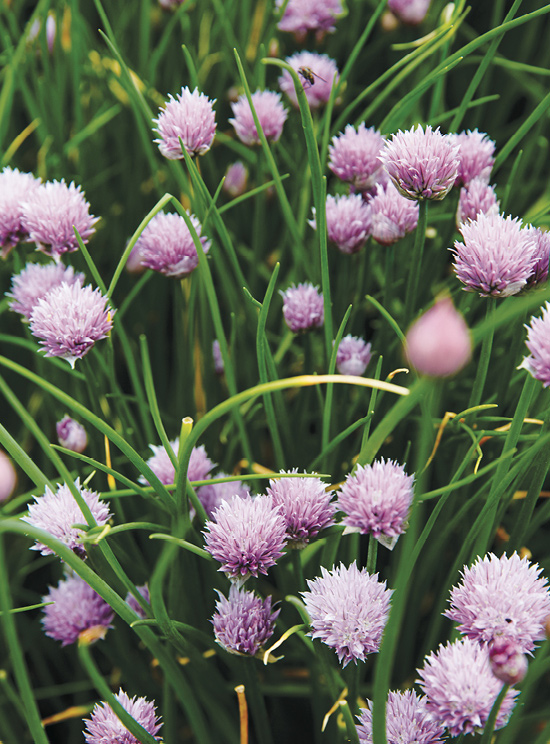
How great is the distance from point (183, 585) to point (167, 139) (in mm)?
439

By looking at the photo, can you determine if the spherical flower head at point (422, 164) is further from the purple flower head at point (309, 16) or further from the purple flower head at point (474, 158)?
the purple flower head at point (309, 16)

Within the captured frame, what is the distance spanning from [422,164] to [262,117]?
10.6 inches

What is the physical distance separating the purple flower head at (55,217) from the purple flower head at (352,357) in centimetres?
28

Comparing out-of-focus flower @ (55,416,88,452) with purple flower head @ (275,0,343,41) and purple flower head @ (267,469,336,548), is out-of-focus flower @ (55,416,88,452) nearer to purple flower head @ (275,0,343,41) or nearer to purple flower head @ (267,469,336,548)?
purple flower head @ (267,469,336,548)

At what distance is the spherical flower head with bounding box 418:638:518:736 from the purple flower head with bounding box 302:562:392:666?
52mm

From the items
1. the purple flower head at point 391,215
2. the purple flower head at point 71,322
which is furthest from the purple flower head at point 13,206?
the purple flower head at point 391,215

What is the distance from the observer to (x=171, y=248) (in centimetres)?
67

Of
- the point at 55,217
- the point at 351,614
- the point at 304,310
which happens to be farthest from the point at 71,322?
the point at 351,614

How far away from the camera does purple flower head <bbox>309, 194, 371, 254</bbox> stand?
693mm

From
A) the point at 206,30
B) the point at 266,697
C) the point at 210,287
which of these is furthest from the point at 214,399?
the point at 206,30

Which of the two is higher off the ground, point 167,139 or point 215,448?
point 167,139

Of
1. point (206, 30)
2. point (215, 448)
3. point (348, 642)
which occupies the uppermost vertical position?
point (206, 30)

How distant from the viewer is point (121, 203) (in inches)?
42.3

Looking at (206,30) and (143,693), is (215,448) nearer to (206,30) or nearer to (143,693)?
(143,693)
